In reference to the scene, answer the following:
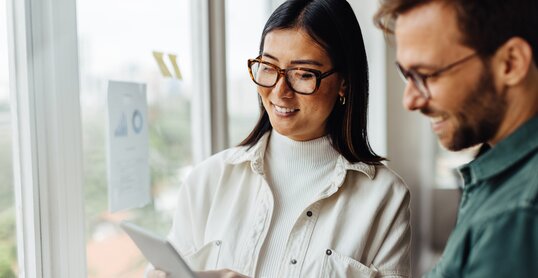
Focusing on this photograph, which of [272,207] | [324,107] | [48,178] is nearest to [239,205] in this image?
[272,207]

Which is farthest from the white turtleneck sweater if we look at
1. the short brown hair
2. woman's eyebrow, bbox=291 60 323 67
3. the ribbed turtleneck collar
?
the short brown hair

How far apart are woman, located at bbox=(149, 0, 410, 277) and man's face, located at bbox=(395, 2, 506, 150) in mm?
449

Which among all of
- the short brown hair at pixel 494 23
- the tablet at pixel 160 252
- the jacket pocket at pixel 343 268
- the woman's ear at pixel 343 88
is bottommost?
the jacket pocket at pixel 343 268

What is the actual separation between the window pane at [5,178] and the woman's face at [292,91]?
0.59 metres

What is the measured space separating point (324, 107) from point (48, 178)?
0.68m

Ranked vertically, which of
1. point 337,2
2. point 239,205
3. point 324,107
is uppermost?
point 337,2

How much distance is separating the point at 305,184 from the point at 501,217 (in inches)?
28.1

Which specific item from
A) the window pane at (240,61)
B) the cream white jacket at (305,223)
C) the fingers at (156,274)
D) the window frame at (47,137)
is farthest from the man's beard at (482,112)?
the window pane at (240,61)

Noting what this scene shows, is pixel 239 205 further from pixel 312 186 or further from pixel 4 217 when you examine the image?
pixel 4 217

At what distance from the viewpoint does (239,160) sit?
4.75ft

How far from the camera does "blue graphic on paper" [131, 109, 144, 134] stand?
1571mm

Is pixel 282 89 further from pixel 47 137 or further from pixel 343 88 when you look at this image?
pixel 47 137

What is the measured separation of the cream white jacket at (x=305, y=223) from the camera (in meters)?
1.33

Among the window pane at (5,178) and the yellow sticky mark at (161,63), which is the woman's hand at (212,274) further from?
the yellow sticky mark at (161,63)
